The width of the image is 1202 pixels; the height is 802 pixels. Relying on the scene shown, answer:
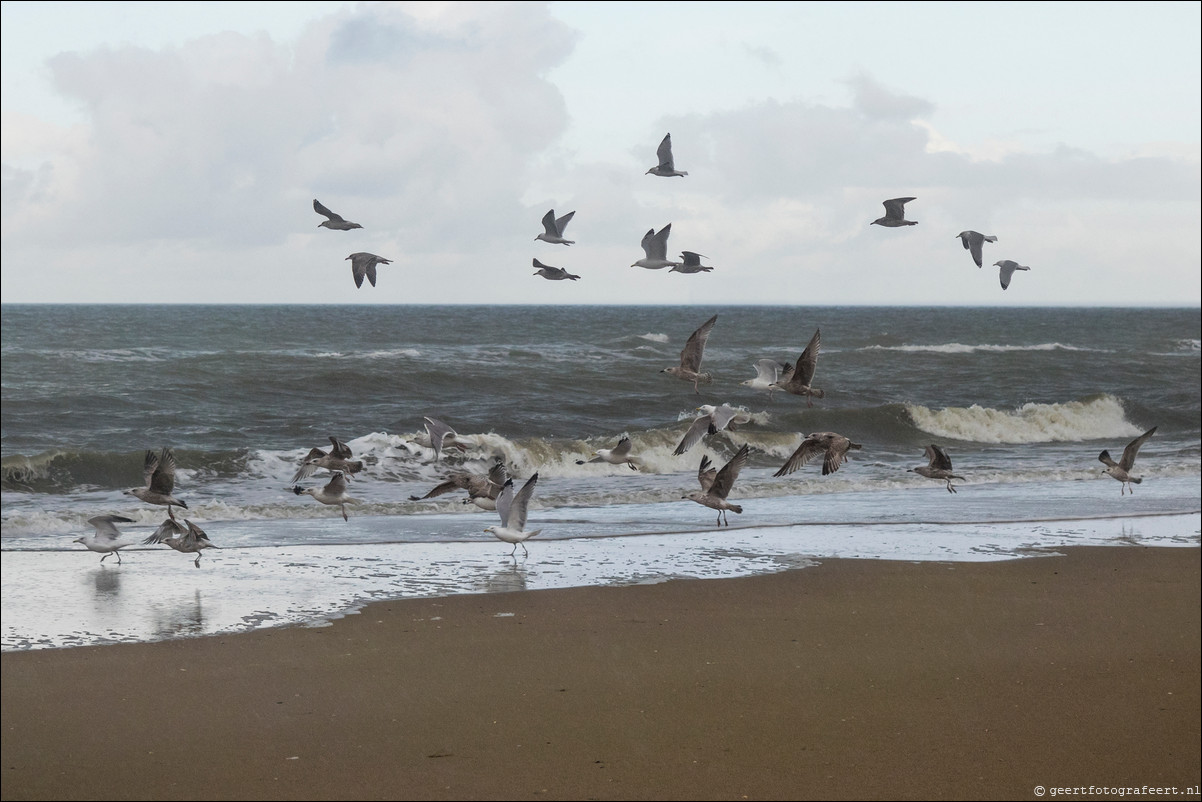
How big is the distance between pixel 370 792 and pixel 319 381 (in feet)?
96.8

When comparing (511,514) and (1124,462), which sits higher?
(1124,462)

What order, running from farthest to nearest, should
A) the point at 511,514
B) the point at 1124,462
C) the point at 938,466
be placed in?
the point at 511,514, the point at 1124,462, the point at 938,466

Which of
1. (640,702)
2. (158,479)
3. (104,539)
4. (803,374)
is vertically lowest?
(640,702)

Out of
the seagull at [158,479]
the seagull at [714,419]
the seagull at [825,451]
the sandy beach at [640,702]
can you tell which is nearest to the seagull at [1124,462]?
the sandy beach at [640,702]

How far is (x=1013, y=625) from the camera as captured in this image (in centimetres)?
1153

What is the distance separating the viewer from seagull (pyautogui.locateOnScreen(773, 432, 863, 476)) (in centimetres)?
641

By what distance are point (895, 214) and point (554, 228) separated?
2.97 m

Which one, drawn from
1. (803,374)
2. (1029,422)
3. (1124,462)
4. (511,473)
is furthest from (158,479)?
(1029,422)

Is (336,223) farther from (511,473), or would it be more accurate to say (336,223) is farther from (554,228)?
(511,473)

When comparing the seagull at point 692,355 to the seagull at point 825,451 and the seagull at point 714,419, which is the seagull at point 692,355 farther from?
the seagull at point 825,451

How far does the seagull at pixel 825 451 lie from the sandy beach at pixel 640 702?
2.49 m

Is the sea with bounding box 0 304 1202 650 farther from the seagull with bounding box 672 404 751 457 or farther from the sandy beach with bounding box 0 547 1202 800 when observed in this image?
the seagull with bounding box 672 404 751 457

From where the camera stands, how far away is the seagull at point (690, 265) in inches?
366

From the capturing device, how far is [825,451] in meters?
6.71
